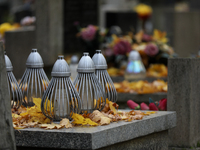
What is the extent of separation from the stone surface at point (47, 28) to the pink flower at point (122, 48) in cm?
173

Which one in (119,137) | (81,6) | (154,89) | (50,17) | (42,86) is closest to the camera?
(119,137)

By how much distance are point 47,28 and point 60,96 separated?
6924 millimetres

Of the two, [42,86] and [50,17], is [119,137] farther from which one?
[50,17]

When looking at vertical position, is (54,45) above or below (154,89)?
above

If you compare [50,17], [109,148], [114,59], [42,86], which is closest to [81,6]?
[50,17]

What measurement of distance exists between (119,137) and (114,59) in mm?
6227

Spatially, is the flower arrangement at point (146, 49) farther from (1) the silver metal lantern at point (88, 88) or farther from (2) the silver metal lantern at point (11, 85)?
(1) the silver metal lantern at point (88, 88)

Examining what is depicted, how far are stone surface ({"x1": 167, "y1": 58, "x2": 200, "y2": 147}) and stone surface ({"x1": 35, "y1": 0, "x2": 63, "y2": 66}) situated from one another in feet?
19.0

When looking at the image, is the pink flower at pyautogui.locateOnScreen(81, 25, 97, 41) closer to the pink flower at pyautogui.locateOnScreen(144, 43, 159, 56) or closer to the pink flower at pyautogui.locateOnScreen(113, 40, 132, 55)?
the pink flower at pyautogui.locateOnScreen(113, 40, 132, 55)

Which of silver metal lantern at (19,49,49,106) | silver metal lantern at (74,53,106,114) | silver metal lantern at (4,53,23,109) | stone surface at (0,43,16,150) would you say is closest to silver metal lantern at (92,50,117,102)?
silver metal lantern at (74,53,106,114)

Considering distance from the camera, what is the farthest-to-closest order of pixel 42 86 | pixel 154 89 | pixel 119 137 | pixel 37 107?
1. pixel 154 89
2. pixel 42 86
3. pixel 37 107
4. pixel 119 137

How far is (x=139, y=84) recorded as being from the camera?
7234 mm

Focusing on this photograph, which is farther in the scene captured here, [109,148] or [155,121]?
[155,121]

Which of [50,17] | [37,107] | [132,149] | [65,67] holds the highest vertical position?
[50,17]
